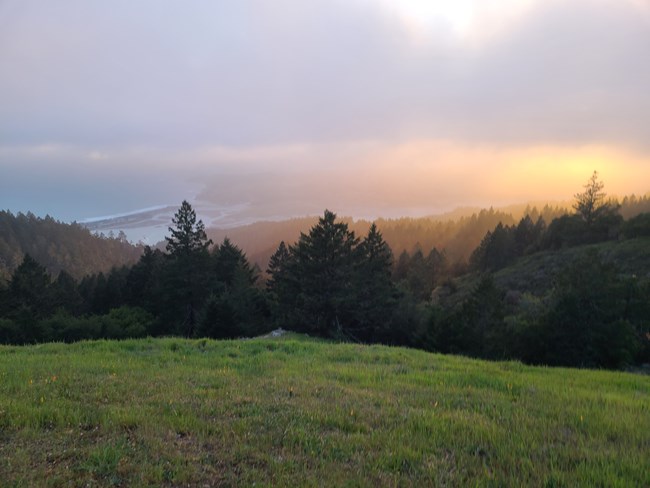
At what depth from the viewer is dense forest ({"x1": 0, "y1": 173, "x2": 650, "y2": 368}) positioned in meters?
16.6

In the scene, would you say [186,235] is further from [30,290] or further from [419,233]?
[419,233]

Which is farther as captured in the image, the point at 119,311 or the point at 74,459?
the point at 119,311

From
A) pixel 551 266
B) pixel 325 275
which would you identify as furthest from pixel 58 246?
pixel 551 266

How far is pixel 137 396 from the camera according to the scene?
241 inches

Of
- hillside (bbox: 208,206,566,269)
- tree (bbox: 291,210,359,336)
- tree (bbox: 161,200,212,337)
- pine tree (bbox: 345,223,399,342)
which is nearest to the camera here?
tree (bbox: 291,210,359,336)

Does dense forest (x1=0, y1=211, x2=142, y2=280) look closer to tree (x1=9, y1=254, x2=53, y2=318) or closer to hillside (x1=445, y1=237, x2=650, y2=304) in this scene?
tree (x1=9, y1=254, x2=53, y2=318)

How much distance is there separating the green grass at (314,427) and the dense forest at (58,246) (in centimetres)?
13135

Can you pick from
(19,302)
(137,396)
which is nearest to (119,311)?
(19,302)

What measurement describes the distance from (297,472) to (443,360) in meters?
7.38

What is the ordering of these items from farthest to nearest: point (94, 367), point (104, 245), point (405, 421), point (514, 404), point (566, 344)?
point (104, 245), point (566, 344), point (94, 367), point (514, 404), point (405, 421)

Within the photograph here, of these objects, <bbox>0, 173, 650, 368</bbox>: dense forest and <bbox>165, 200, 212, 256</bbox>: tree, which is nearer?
<bbox>0, 173, 650, 368</bbox>: dense forest

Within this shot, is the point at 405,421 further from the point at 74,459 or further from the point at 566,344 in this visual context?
the point at 566,344

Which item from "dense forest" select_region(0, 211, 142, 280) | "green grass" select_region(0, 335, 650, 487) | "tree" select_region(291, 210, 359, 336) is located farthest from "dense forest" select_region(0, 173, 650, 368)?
"dense forest" select_region(0, 211, 142, 280)

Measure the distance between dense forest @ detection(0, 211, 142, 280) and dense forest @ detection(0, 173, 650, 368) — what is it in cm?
8500
